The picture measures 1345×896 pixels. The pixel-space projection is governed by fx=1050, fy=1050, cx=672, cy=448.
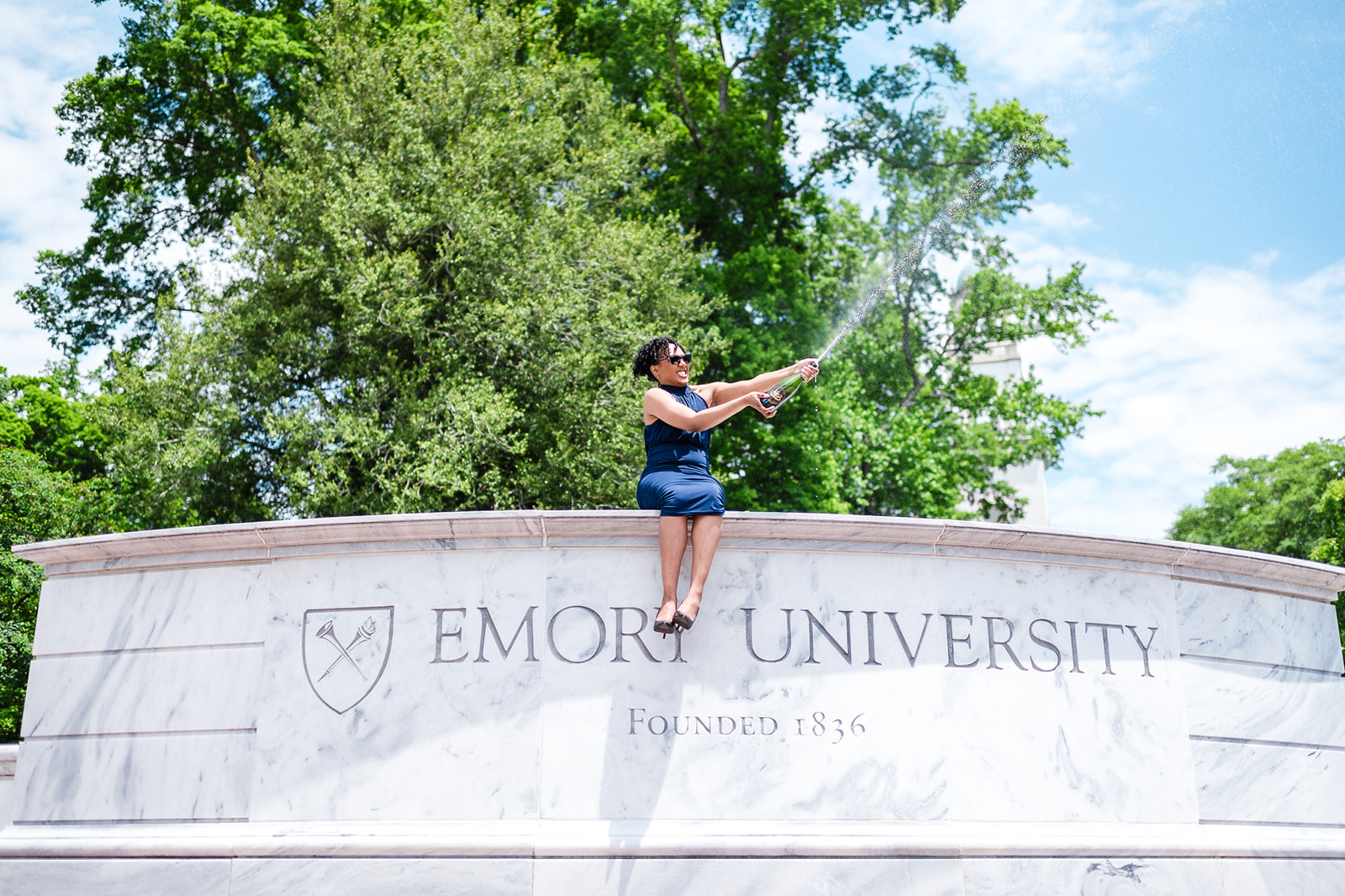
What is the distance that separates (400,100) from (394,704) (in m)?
15.0

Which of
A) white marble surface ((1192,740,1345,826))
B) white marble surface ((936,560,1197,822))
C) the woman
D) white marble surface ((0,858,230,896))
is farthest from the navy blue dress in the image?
white marble surface ((1192,740,1345,826))

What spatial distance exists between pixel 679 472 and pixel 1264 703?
432cm

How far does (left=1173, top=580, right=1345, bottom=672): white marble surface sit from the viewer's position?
7.10 m

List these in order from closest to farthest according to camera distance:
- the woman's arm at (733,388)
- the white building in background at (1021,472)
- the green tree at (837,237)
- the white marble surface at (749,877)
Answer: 1. the white marble surface at (749,877)
2. the woman's arm at (733,388)
3. the green tree at (837,237)
4. the white building in background at (1021,472)

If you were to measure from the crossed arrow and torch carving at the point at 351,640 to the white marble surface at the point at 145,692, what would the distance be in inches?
17.7

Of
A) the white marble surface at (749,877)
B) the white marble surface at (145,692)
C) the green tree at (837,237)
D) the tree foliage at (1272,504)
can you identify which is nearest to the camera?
the white marble surface at (749,877)

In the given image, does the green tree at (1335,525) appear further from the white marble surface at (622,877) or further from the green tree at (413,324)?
the white marble surface at (622,877)

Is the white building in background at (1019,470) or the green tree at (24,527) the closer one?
the green tree at (24,527)

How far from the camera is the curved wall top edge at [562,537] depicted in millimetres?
6484

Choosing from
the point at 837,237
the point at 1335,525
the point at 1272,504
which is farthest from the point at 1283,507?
the point at 837,237

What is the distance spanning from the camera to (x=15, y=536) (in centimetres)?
2097

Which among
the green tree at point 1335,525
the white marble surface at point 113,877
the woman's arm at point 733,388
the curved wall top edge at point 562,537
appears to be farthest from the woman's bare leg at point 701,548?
the green tree at point 1335,525

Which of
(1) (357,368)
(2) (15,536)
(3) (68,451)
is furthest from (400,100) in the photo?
(3) (68,451)

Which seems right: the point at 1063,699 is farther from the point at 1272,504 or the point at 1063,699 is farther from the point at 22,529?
the point at 1272,504
